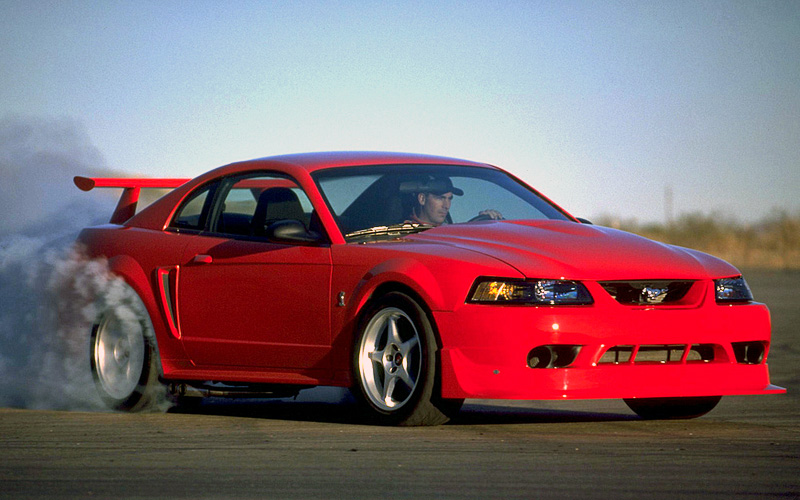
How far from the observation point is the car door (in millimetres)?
7672

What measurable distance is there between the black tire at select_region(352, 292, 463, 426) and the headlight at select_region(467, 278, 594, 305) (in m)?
0.33

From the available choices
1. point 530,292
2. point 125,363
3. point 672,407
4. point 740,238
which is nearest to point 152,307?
point 125,363

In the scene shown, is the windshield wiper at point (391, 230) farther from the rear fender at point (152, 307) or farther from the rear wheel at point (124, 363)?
the rear wheel at point (124, 363)

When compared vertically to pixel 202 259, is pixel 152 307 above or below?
below

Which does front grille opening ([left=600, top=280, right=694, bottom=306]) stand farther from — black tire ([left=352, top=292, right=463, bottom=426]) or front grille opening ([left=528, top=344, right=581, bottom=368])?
black tire ([left=352, top=292, right=463, bottom=426])

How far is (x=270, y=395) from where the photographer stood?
8141 millimetres

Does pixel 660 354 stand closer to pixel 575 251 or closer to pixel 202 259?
pixel 575 251

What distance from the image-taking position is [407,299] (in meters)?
7.10

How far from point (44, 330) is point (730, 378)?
15.6 feet

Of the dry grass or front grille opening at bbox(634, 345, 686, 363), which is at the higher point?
front grille opening at bbox(634, 345, 686, 363)

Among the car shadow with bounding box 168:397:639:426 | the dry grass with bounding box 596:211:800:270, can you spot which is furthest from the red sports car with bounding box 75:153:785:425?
the dry grass with bounding box 596:211:800:270

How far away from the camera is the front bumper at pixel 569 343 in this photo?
22.3ft

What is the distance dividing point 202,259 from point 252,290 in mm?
501

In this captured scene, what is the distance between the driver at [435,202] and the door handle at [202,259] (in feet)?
4.13
